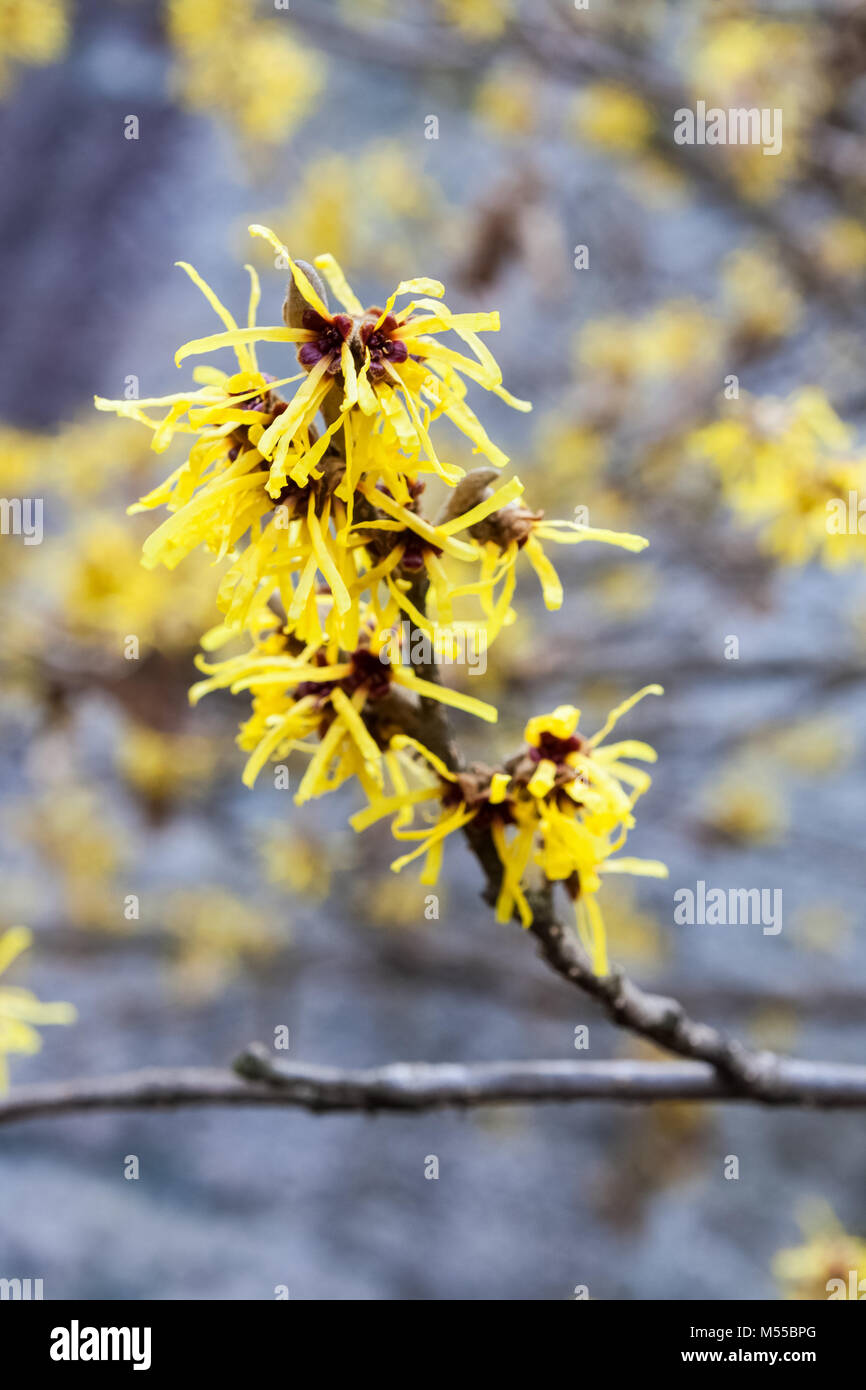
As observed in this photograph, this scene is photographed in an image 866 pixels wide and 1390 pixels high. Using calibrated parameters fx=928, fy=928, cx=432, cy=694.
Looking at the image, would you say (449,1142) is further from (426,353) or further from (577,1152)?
(426,353)

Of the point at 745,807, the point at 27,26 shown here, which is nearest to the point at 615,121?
the point at 27,26

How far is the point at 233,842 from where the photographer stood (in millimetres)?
2350

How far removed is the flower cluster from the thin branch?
0.57 feet

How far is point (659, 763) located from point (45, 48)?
1.91m

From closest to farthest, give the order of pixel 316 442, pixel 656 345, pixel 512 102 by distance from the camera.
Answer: pixel 316 442
pixel 656 345
pixel 512 102

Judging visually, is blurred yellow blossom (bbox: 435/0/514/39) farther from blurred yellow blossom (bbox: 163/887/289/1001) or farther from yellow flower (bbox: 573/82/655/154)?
blurred yellow blossom (bbox: 163/887/289/1001)

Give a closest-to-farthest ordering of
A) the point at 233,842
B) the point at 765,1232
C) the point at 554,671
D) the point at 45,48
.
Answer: the point at 554,671 → the point at 45,48 → the point at 765,1232 → the point at 233,842

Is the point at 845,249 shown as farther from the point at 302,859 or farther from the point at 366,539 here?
the point at 366,539

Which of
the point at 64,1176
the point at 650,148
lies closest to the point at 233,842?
the point at 64,1176

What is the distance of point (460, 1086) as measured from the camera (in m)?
0.50

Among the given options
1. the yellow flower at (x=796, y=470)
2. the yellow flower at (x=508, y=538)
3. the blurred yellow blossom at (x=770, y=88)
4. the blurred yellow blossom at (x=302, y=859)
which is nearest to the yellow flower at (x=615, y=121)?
the blurred yellow blossom at (x=770, y=88)

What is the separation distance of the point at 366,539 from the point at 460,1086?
32 centimetres

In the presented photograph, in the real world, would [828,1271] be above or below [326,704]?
below

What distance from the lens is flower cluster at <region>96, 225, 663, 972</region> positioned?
1.00ft
